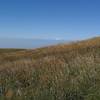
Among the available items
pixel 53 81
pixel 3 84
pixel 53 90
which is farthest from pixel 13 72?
pixel 53 90

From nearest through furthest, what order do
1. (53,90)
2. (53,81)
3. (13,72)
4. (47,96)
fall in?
(47,96)
(53,90)
(53,81)
(13,72)

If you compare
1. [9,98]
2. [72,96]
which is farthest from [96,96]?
[9,98]

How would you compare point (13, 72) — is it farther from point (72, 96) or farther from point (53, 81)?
point (72, 96)

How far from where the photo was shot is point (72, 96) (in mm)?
8359

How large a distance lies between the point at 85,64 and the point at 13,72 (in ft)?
12.4

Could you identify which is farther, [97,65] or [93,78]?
[97,65]

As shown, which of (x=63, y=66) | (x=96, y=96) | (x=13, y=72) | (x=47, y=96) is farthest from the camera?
(x=13, y=72)

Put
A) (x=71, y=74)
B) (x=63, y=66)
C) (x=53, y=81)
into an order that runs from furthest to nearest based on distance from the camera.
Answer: (x=63, y=66) → (x=71, y=74) → (x=53, y=81)

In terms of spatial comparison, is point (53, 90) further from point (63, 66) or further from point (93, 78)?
point (63, 66)

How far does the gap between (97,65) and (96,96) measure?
4.14m

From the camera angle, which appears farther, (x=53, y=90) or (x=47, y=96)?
(x=53, y=90)

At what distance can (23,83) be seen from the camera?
11.6m

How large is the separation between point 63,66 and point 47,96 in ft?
15.4

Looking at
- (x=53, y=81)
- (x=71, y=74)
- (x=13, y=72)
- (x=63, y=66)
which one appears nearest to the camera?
(x=53, y=81)
